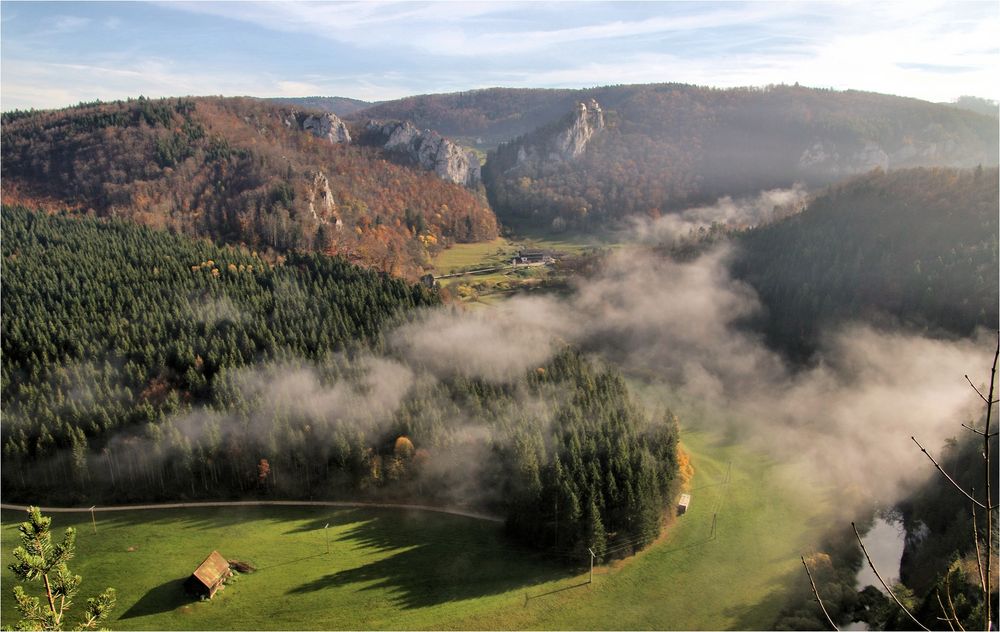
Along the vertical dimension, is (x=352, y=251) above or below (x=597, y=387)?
above

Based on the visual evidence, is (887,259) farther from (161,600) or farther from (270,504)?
(161,600)

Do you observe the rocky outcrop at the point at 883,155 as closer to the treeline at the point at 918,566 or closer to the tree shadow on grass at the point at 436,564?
the treeline at the point at 918,566

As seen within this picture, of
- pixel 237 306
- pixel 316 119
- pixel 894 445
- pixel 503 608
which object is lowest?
pixel 503 608

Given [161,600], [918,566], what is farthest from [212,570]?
[918,566]

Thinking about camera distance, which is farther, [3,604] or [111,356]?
[111,356]

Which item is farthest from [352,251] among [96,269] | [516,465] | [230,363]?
[516,465]

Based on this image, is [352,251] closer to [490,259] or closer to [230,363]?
[490,259]

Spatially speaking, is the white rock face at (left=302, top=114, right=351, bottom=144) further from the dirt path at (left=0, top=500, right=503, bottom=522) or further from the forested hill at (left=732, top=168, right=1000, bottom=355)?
the dirt path at (left=0, top=500, right=503, bottom=522)
